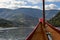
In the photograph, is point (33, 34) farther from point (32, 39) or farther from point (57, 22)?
point (57, 22)

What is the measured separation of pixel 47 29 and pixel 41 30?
1.29 feet

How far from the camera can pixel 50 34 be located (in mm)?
9656

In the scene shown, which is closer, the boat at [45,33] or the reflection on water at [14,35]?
the boat at [45,33]

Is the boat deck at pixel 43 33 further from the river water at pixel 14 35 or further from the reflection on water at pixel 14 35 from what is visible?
the reflection on water at pixel 14 35

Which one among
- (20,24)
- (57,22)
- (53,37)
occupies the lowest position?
(20,24)

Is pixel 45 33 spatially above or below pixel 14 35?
above

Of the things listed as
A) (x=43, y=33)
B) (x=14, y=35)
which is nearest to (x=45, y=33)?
(x=43, y=33)

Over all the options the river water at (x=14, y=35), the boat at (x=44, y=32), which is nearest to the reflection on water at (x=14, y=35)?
the river water at (x=14, y=35)

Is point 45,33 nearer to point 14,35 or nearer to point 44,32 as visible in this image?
point 44,32

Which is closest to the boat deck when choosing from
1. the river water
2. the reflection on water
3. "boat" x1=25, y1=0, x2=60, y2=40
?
"boat" x1=25, y1=0, x2=60, y2=40

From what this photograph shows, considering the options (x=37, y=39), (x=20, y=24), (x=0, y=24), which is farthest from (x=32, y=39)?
(x=20, y=24)

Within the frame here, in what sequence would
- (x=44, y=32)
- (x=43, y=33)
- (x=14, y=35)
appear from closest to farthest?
(x=43, y=33) < (x=44, y=32) < (x=14, y=35)

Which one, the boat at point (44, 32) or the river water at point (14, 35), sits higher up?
the boat at point (44, 32)

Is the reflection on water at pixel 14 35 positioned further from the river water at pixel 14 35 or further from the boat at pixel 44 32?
the boat at pixel 44 32
